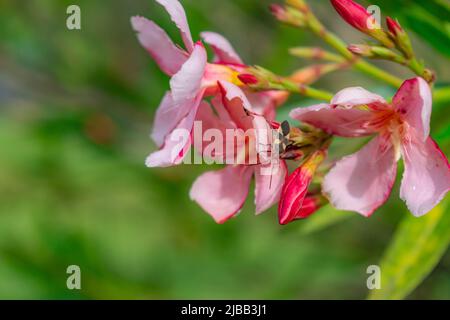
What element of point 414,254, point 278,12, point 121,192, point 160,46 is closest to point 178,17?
point 160,46

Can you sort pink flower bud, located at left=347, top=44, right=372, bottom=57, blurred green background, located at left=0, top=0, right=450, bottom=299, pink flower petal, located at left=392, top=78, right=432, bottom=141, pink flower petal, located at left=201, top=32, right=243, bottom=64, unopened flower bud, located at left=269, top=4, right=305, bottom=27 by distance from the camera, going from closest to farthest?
pink flower petal, located at left=392, top=78, right=432, bottom=141 < pink flower bud, located at left=347, top=44, right=372, bottom=57 < pink flower petal, located at left=201, top=32, right=243, bottom=64 < unopened flower bud, located at left=269, top=4, right=305, bottom=27 < blurred green background, located at left=0, top=0, right=450, bottom=299

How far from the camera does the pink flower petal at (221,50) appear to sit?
1163 millimetres

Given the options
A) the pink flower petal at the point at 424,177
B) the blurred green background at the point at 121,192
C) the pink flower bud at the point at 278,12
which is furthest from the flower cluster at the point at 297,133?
the blurred green background at the point at 121,192

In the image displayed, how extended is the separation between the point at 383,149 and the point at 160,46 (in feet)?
1.20

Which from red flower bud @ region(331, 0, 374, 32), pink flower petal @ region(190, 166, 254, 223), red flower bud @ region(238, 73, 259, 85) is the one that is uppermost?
red flower bud @ region(331, 0, 374, 32)

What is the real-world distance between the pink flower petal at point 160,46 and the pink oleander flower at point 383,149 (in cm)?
21

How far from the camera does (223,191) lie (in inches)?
45.7

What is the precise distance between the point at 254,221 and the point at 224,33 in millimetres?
649

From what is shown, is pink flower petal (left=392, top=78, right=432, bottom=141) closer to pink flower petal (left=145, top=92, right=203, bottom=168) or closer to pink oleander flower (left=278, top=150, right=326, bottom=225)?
pink oleander flower (left=278, top=150, right=326, bottom=225)

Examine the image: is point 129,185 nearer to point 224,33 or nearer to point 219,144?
point 224,33

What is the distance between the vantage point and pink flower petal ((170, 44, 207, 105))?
3.19ft

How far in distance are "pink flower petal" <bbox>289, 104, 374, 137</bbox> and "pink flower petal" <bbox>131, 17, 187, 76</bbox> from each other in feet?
0.67

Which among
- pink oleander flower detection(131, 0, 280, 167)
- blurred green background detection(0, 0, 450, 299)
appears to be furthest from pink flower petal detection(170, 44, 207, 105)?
blurred green background detection(0, 0, 450, 299)
